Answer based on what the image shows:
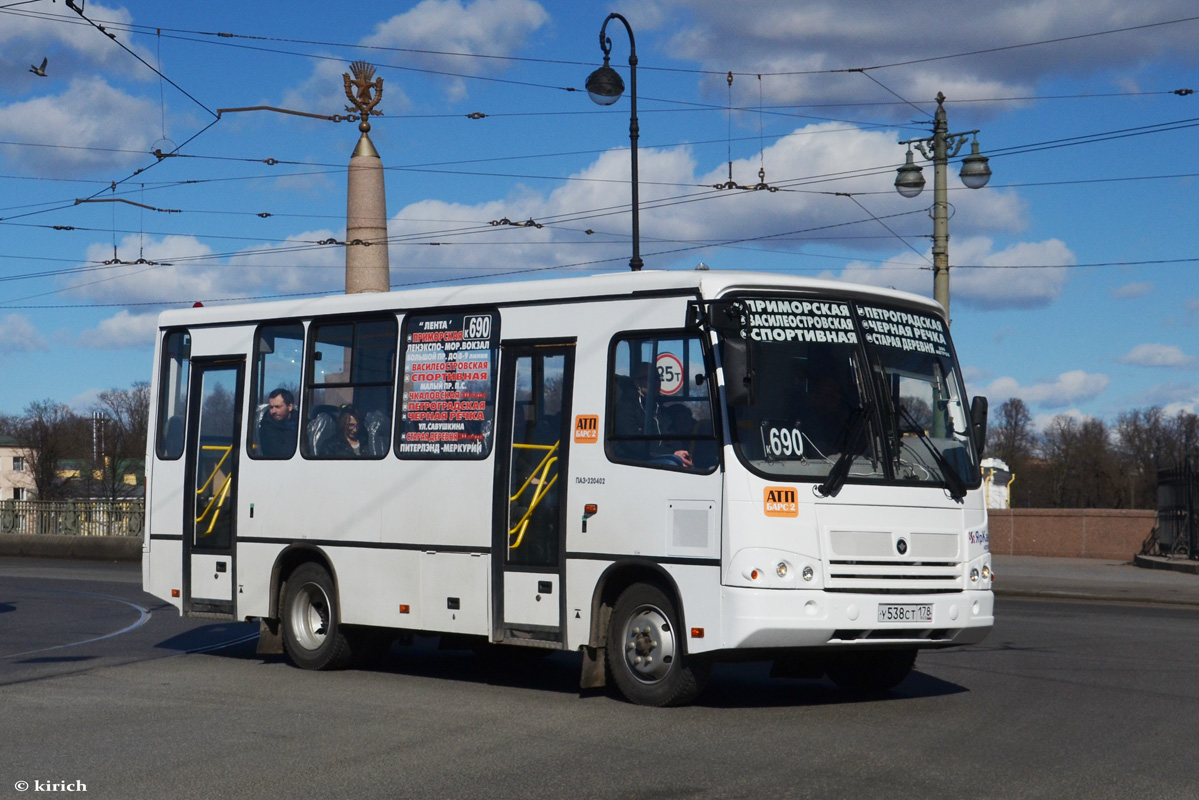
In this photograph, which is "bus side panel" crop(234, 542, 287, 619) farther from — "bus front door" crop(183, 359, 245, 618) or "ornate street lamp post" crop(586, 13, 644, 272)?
"ornate street lamp post" crop(586, 13, 644, 272)

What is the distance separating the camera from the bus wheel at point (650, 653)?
977 centimetres

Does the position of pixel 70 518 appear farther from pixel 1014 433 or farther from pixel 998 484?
pixel 1014 433

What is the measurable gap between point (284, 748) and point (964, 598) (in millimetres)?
4496

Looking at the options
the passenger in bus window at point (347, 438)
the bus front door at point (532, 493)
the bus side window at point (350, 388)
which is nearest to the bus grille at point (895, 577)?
the bus front door at point (532, 493)

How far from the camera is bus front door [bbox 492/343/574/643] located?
34.8 feet

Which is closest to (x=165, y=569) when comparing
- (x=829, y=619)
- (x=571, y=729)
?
(x=571, y=729)

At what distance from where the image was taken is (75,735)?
8.89 metres

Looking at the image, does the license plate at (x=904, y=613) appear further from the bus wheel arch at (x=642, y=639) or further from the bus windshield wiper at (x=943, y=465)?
the bus wheel arch at (x=642, y=639)

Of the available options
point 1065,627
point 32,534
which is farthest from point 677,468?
point 32,534

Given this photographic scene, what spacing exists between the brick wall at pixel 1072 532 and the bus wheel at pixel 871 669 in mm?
22887

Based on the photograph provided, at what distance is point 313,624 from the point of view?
12.6 m

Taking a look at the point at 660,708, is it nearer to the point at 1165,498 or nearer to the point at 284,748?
the point at 284,748

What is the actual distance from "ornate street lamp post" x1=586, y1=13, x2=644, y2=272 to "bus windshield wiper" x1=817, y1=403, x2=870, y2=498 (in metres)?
13.2
